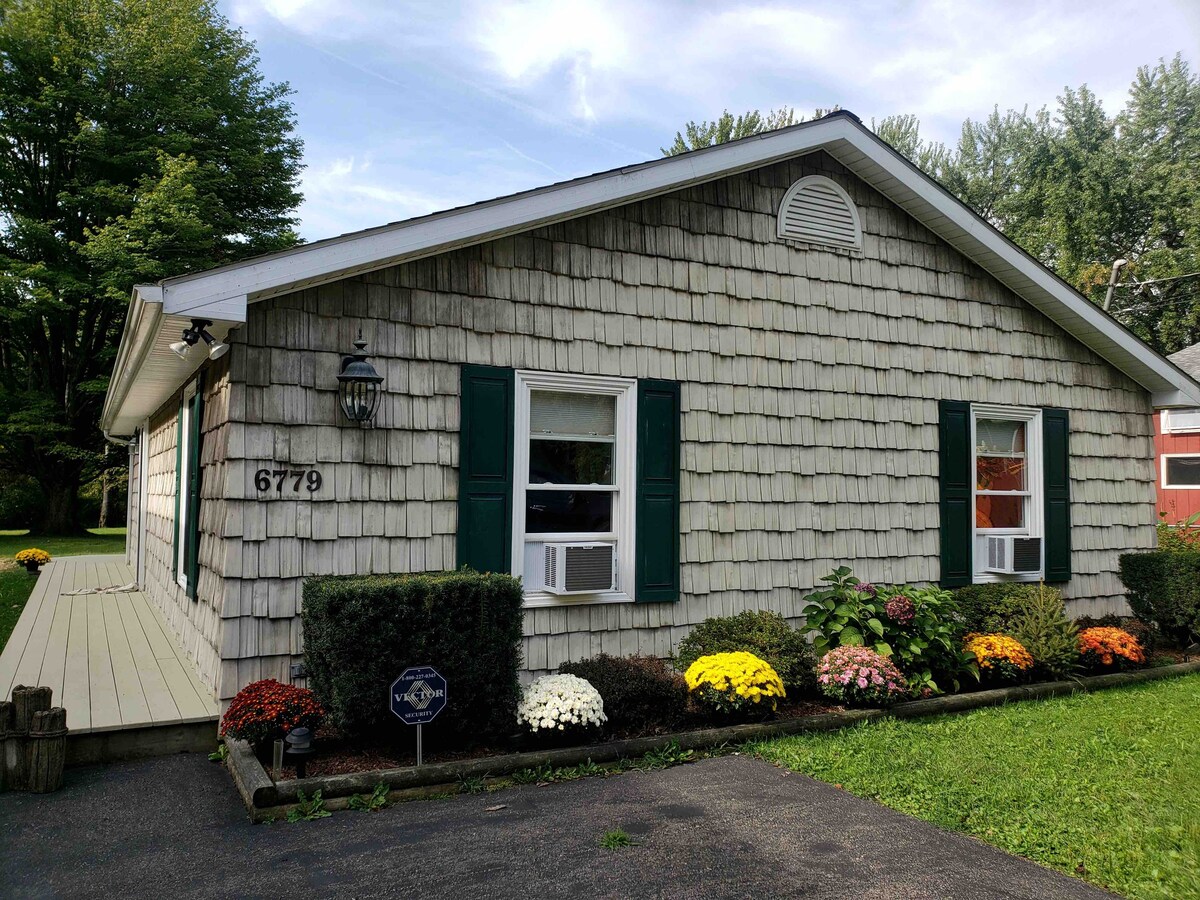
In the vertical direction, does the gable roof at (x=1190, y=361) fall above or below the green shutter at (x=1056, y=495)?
above

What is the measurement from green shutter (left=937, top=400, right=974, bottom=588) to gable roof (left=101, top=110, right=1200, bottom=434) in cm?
153

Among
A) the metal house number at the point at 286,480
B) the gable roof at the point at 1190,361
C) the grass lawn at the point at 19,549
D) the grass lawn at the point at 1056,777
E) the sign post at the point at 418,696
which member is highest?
the gable roof at the point at 1190,361

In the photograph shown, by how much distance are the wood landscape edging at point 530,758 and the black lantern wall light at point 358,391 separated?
1967 millimetres

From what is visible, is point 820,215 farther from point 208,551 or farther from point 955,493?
point 208,551

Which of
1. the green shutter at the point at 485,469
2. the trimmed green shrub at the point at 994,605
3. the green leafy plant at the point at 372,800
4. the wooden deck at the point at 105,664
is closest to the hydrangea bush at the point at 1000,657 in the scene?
the trimmed green shrub at the point at 994,605

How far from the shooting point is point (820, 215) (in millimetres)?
7379

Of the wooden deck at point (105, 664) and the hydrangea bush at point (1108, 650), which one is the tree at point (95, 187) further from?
the hydrangea bush at point (1108, 650)

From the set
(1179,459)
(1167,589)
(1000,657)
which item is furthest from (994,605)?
(1179,459)

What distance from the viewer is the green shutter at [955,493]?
779cm

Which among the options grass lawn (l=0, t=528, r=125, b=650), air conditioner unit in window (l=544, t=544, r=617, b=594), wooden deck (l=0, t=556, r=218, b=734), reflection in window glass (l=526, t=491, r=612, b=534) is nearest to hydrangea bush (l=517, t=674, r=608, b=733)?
air conditioner unit in window (l=544, t=544, r=617, b=594)

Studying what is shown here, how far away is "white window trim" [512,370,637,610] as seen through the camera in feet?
19.5

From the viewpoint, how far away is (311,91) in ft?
86.3

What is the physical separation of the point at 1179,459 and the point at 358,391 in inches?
693

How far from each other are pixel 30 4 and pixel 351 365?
23796 millimetres
